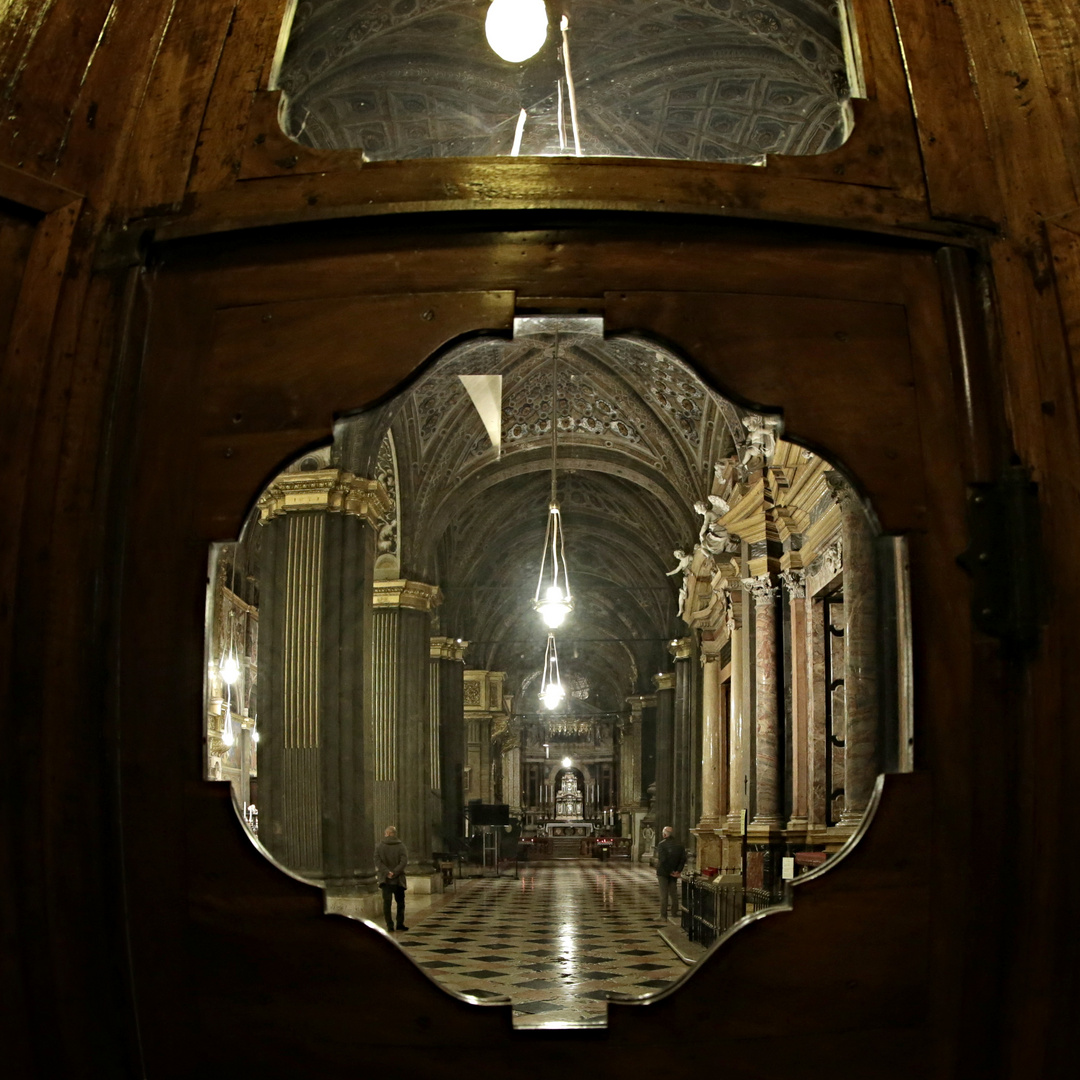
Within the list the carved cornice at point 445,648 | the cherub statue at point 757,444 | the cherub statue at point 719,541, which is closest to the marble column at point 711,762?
the cherub statue at point 719,541

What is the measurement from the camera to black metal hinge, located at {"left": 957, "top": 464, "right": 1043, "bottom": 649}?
5.73 feet

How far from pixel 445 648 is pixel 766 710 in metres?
12.6

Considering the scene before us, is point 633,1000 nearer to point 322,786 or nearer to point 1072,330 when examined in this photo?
point 1072,330

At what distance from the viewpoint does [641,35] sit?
325 inches

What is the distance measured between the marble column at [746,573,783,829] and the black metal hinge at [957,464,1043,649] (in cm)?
1048

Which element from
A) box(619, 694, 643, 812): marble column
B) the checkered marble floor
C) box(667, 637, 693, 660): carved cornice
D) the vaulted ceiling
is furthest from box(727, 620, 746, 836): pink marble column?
box(619, 694, 643, 812): marble column

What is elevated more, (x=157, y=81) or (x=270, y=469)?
(x=157, y=81)

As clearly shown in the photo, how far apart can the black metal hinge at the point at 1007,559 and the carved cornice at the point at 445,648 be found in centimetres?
2233

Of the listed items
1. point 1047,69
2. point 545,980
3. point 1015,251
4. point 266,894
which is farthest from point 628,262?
point 545,980

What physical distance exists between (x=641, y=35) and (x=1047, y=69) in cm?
686

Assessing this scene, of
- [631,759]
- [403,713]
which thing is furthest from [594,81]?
[631,759]

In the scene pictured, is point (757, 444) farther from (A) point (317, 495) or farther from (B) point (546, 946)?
(B) point (546, 946)

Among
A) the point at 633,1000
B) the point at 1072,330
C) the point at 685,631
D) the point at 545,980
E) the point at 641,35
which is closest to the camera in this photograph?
the point at 633,1000

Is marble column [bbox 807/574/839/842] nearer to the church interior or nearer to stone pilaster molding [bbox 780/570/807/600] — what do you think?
stone pilaster molding [bbox 780/570/807/600]
